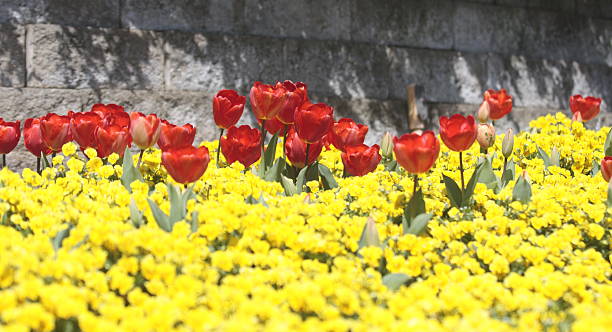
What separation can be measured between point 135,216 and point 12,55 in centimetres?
302

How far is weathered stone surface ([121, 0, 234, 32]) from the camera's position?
4.70 m

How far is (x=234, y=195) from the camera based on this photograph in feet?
6.92

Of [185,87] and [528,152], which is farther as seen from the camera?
[185,87]

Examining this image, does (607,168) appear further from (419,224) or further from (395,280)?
(395,280)

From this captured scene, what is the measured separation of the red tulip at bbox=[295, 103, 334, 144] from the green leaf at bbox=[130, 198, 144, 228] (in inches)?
29.7

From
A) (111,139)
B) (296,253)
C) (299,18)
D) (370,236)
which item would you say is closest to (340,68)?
(299,18)

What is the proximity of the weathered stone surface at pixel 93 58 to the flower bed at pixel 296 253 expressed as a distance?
2.09 metres

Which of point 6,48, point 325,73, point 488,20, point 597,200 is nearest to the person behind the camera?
point 597,200

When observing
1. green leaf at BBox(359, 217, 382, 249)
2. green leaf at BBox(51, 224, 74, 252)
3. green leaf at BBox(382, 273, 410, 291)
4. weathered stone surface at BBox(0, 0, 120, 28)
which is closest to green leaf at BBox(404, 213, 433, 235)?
green leaf at BBox(359, 217, 382, 249)

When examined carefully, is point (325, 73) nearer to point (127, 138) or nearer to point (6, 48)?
point (6, 48)

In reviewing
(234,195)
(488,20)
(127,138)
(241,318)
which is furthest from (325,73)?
(241,318)

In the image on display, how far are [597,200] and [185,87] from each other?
3271 millimetres

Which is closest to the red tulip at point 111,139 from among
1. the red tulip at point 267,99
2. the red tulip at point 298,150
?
the red tulip at point 267,99

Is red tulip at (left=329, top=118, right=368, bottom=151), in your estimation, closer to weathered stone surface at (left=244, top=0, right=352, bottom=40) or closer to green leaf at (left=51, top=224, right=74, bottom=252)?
green leaf at (left=51, top=224, right=74, bottom=252)
